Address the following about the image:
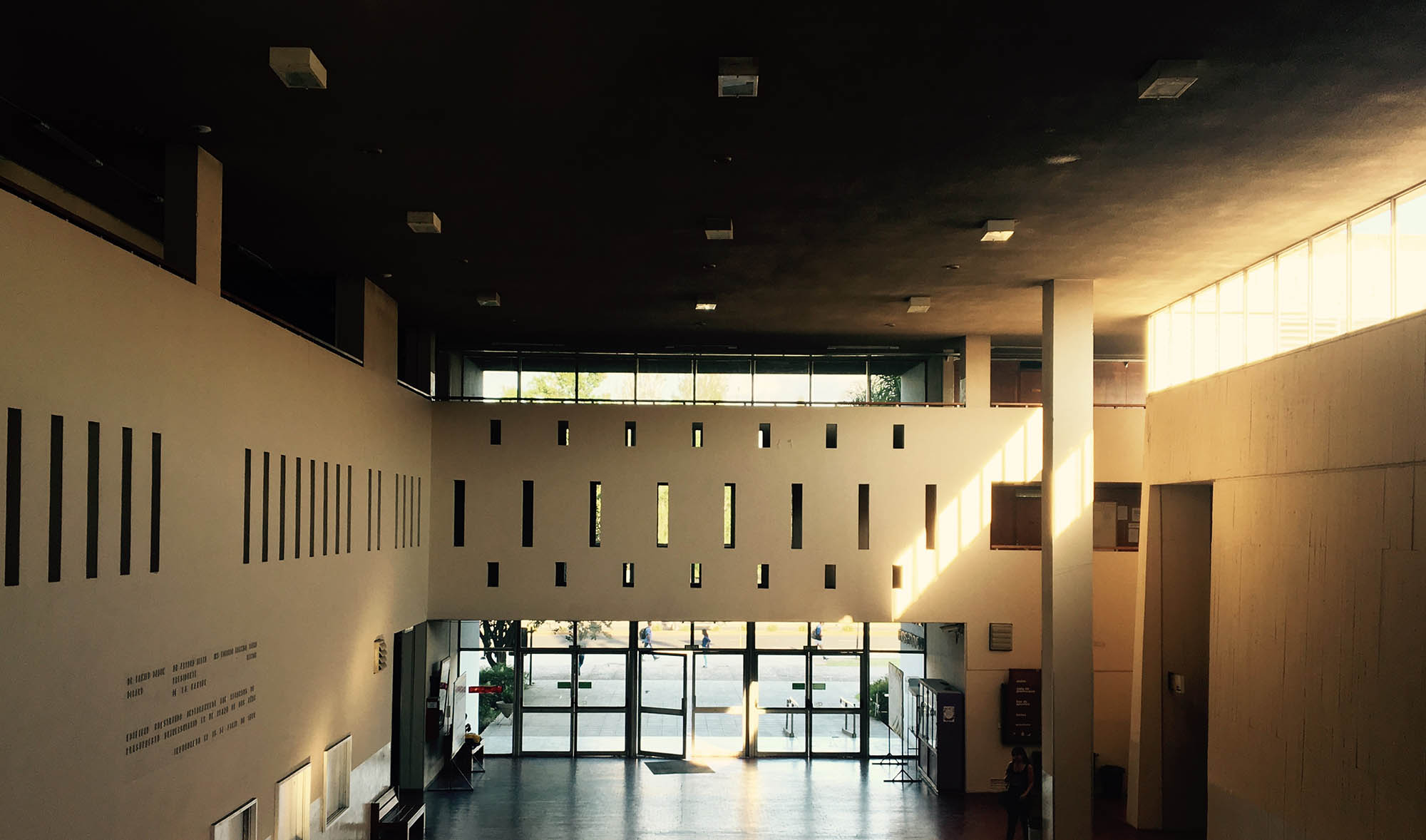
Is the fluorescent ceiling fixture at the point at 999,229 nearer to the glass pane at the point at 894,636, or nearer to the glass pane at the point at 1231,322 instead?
the glass pane at the point at 1231,322

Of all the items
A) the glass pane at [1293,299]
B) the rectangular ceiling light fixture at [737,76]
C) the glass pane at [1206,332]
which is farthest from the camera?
the glass pane at [1206,332]

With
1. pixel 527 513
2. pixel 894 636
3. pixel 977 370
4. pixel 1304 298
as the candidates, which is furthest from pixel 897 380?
pixel 1304 298

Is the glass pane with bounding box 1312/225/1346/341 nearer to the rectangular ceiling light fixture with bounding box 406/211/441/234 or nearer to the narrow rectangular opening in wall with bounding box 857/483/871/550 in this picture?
the narrow rectangular opening in wall with bounding box 857/483/871/550

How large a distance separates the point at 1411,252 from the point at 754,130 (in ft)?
19.6

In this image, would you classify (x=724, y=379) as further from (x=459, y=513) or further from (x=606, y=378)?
(x=459, y=513)

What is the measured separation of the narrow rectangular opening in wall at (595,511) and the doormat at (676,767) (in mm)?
3943

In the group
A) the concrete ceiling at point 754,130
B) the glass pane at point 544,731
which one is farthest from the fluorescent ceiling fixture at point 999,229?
the glass pane at point 544,731

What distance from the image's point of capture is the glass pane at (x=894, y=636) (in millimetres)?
18266

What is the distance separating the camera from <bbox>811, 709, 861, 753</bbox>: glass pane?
18250 millimetres

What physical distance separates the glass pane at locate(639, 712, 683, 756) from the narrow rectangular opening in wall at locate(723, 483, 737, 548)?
3.80 m

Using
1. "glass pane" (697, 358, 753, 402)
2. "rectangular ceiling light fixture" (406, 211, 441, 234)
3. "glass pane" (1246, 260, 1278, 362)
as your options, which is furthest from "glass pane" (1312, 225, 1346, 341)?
"glass pane" (697, 358, 753, 402)

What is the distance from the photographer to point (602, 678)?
60.1 ft

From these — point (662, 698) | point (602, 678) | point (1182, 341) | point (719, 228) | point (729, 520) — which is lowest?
point (662, 698)

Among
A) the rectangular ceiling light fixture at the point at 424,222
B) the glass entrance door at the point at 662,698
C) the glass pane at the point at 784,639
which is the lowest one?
the glass entrance door at the point at 662,698
